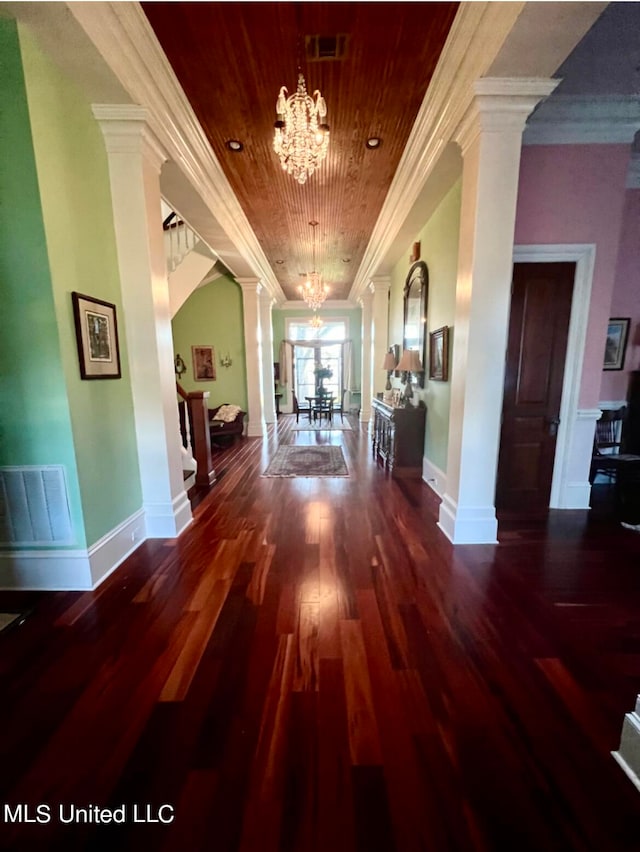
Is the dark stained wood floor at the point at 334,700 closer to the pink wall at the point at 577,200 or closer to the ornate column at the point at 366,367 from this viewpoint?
the pink wall at the point at 577,200

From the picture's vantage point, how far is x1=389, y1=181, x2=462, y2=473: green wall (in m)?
3.25

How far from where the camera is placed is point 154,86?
2223 millimetres

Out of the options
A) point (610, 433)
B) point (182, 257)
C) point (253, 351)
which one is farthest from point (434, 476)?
point (182, 257)

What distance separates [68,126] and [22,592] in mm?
2858

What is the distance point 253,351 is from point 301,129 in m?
4.80

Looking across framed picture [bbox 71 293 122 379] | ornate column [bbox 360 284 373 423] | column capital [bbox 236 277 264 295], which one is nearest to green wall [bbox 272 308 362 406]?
ornate column [bbox 360 284 373 423]

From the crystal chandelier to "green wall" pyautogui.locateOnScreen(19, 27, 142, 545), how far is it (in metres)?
1.24

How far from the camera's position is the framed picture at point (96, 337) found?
6.73 ft

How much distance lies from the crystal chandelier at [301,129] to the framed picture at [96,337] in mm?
1595

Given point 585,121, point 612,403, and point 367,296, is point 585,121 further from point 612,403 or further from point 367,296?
point 367,296

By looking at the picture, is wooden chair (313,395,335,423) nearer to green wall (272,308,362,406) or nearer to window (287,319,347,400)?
window (287,319,347,400)

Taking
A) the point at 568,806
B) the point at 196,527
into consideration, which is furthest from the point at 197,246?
the point at 568,806

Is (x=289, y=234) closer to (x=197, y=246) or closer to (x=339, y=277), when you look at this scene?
(x=197, y=246)

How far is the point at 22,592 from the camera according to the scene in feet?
6.82
